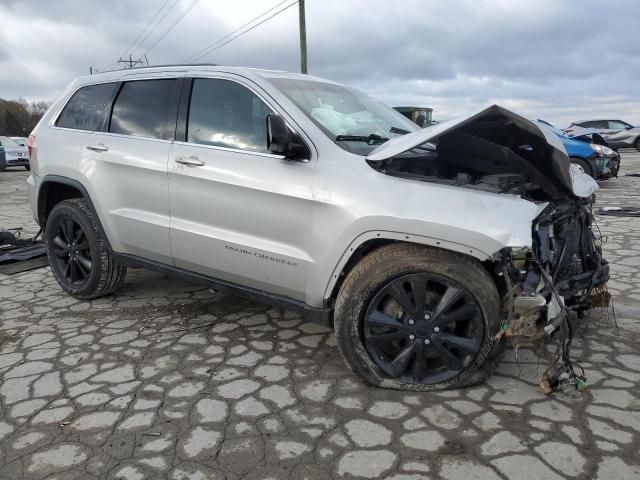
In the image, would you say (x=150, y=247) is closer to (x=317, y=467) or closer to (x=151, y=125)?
(x=151, y=125)

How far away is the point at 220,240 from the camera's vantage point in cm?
341

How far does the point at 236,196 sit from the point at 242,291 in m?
0.63

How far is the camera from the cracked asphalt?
Result: 7.70ft

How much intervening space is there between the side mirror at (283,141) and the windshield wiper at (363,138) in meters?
0.23

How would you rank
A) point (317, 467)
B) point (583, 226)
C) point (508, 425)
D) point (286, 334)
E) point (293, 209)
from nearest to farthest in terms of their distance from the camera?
point (317, 467)
point (508, 425)
point (293, 209)
point (583, 226)
point (286, 334)

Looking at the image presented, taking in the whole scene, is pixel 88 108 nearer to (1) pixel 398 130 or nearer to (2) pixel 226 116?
(2) pixel 226 116

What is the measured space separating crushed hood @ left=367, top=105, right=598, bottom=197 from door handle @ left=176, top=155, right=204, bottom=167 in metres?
1.17

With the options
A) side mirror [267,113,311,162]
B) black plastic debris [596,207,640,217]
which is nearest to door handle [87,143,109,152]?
side mirror [267,113,311,162]

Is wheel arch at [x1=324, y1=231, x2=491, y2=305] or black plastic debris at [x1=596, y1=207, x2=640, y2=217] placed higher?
wheel arch at [x1=324, y1=231, x2=491, y2=305]

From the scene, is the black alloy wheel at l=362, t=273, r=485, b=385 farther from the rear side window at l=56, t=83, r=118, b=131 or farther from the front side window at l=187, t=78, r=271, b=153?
the rear side window at l=56, t=83, r=118, b=131

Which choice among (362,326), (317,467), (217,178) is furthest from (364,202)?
(317,467)

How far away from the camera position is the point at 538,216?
2.72 meters

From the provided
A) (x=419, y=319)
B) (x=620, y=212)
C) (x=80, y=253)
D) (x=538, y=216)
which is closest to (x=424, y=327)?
(x=419, y=319)

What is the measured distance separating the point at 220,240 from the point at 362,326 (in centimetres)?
111
